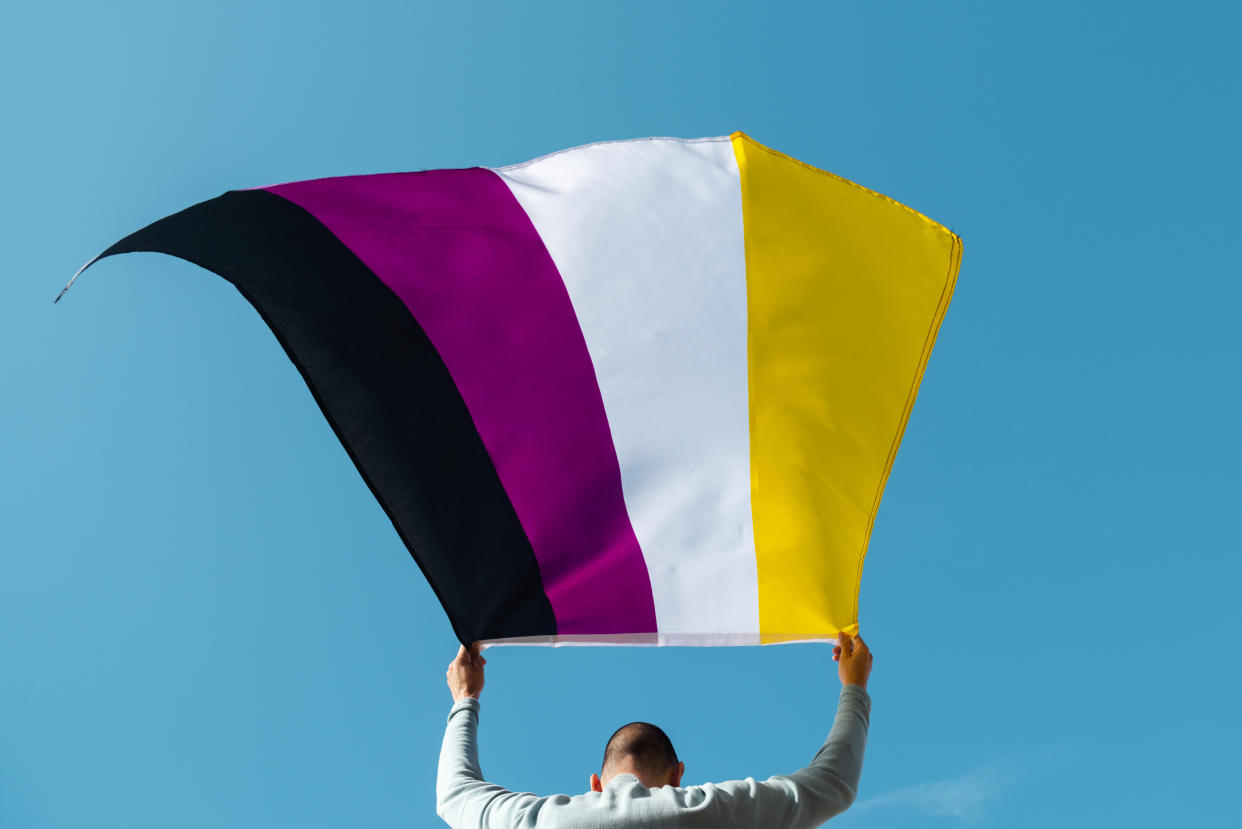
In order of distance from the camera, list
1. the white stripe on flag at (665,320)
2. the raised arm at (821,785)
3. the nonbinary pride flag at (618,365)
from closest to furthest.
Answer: the raised arm at (821,785) < the nonbinary pride flag at (618,365) < the white stripe on flag at (665,320)

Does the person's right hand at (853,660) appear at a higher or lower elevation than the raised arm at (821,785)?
higher

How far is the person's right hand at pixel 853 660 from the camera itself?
3529mm

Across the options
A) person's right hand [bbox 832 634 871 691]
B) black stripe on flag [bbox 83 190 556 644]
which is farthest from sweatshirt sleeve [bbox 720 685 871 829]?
black stripe on flag [bbox 83 190 556 644]

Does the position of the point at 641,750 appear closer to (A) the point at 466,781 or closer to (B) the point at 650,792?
(B) the point at 650,792

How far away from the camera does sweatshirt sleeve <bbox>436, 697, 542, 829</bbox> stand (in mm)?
2715

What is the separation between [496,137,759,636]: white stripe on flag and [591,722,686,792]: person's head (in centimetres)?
134

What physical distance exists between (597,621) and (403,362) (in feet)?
3.87

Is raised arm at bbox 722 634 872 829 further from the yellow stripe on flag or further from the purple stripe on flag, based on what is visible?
the purple stripe on flag

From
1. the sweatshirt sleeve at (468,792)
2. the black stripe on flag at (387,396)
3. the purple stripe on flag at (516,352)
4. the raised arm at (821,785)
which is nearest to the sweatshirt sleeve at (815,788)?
the raised arm at (821,785)

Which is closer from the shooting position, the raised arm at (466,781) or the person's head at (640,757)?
the raised arm at (466,781)

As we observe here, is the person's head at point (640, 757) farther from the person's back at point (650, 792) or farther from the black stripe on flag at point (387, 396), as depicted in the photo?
the black stripe on flag at point (387, 396)

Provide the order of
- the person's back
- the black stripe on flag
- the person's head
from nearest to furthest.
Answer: the person's back
the person's head
the black stripe on flag

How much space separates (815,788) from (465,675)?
→ 1180 mm

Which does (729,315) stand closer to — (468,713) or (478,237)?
(478,237)
